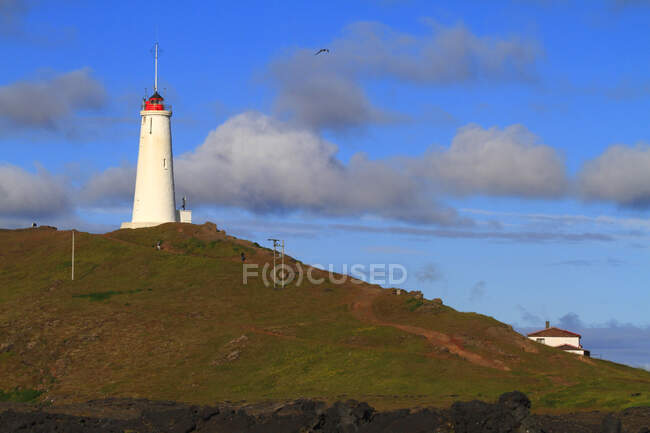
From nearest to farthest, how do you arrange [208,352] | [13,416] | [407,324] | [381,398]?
[13,416] < [381,398] < [208,352] < [407,324]

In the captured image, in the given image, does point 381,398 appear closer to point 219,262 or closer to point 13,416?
point 13,416

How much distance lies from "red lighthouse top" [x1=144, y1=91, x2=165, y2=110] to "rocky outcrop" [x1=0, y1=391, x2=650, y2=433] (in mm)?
74094

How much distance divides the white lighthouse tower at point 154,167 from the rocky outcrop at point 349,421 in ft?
229

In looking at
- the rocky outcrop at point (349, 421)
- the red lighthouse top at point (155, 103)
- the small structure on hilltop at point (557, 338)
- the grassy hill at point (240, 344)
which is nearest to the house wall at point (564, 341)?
the small structure on hilltop at point (557, 338)

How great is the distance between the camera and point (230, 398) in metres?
83.6

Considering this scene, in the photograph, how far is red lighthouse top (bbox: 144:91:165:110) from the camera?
13838 centimetres

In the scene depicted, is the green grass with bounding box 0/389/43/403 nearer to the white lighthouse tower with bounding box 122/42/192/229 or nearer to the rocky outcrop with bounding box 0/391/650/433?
the rocky outcrop with bounding box 0/391/650/433

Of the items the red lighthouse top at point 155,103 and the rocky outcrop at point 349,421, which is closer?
the rocky outcrop at point 349,421

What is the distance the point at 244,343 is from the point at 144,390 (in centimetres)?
1355

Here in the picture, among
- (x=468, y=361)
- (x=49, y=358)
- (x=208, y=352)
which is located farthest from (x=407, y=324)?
(x=49, y=358)

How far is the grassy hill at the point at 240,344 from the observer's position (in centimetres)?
8450

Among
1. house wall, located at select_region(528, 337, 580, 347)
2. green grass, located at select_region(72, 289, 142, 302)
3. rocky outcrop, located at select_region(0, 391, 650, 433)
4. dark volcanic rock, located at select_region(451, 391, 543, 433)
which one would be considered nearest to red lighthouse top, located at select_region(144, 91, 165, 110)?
green grass, located at select_region(72, 289, 142, 302)

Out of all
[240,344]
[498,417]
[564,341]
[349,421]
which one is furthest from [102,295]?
[498,417]

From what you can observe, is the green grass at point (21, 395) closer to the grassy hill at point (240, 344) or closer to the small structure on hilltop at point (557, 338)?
the grassy hill at point (240, 344)
